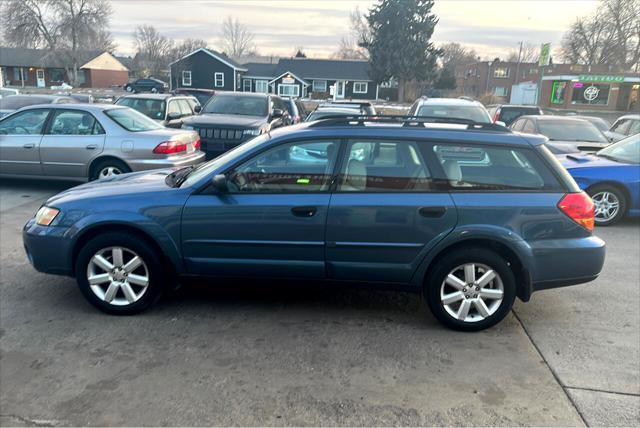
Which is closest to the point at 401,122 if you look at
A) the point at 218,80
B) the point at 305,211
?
the point at 305,211

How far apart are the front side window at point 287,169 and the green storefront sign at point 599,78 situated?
49514 millimetres

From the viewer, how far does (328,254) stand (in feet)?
13.2

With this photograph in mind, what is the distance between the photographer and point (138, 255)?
13.6 feet

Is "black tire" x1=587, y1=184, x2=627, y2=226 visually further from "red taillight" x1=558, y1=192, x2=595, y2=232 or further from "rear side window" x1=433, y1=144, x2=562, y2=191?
"rear side window" x1=433, y1=144, x2=562, y2=191

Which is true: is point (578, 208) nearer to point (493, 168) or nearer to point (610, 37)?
point (493, 168)

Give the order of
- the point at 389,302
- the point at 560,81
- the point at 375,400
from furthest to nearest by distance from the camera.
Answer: the point at 560,81, the point at 389,302, the point at 375,400

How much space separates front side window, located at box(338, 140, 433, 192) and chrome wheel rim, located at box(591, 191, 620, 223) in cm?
489

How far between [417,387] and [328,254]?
1.22 m

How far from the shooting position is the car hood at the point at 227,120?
37.2 feet

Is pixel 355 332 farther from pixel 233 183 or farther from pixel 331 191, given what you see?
pixel 233 183

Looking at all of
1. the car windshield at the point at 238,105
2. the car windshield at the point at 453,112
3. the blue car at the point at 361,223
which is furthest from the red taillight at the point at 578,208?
the car windshield at the point at 238,105

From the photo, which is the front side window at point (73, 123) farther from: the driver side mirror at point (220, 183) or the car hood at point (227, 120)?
the driver side mirror at point (220, 183)

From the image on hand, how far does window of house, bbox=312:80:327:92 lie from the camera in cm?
5782

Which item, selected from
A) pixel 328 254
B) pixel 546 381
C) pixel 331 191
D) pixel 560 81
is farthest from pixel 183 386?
pixel 560 81
